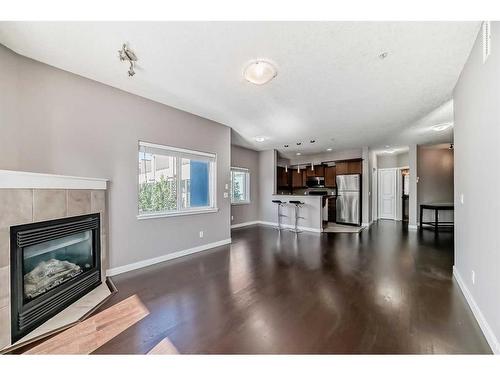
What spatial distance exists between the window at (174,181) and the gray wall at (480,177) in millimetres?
3772

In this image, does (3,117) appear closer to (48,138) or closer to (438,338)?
(48,138)

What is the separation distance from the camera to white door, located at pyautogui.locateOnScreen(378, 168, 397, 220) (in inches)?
335

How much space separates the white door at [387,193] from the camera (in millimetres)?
8516

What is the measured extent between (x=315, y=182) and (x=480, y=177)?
6228mm

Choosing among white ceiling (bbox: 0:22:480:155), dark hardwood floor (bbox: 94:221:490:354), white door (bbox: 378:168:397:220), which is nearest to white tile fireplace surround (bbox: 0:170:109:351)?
dark hardwood floor (bbox: 94:221:490:354)

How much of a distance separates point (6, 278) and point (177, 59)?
8.06ft

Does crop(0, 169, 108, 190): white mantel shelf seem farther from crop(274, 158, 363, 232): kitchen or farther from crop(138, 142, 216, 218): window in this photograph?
crop(274, 158, 363, 232): kitchen

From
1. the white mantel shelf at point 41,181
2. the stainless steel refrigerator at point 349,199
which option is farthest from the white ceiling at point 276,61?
the stainless steel refrigerator at point 349,199

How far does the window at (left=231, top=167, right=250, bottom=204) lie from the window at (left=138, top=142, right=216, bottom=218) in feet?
8.31

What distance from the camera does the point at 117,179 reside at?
312 cm

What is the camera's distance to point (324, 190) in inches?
320

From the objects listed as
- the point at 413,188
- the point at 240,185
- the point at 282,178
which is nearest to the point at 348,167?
the point at 413,188

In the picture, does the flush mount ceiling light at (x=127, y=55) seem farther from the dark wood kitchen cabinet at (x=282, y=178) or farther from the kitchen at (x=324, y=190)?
the dark wood kitchen cabinet at (x=282, y=178)
